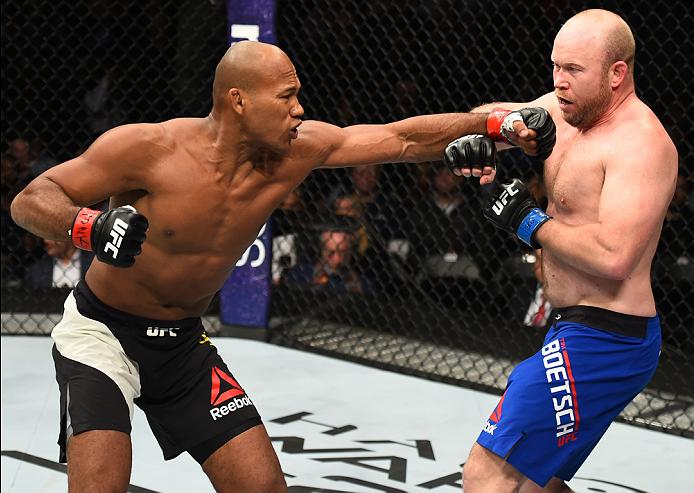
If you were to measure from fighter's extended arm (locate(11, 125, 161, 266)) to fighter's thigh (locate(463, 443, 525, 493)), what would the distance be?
74 cm

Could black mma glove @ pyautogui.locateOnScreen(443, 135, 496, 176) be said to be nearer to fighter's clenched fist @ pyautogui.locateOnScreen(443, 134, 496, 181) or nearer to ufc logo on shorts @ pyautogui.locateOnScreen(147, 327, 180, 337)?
fighter's clenched fist @ pyautogui.locateOnScreen(443, 134, 496, 181)

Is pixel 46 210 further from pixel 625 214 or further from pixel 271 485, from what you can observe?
pixel 625 214

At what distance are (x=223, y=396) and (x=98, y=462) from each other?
1.14 feet

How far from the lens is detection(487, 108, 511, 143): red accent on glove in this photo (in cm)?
231

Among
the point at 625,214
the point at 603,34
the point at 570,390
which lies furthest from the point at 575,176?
the point at 570,390

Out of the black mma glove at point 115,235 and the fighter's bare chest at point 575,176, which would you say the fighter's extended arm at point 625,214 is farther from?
the black mma glove at point 115,235

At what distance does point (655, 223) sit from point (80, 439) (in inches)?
45.2

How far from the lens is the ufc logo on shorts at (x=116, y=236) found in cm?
177

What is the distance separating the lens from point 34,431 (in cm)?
319

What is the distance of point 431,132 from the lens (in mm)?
2375

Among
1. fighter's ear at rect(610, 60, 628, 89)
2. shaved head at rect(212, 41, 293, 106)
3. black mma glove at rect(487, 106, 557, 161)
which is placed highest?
shaved head at rect(212, 41, 293, 106)

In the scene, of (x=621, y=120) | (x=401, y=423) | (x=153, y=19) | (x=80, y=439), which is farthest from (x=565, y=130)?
(x=153, y=19)

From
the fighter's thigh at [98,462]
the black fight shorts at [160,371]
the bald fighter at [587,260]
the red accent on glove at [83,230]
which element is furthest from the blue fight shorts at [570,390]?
the red accent on glove at [83,230]

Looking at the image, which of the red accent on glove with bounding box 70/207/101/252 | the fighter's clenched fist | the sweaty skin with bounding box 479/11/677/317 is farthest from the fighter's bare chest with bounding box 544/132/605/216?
the red accent on glove with bounding box 70/207/101/252
